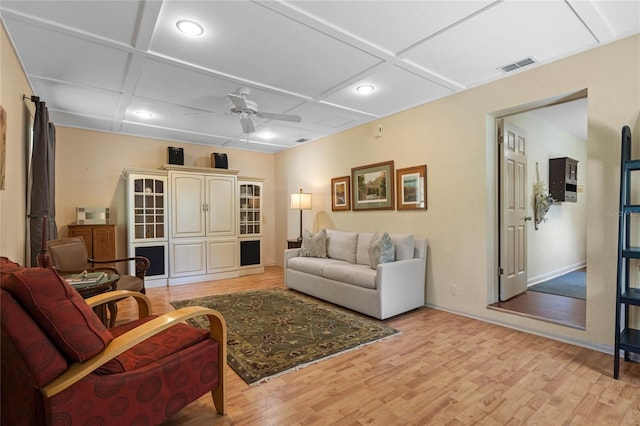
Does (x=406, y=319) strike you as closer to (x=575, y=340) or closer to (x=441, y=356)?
(x=441, y=356)

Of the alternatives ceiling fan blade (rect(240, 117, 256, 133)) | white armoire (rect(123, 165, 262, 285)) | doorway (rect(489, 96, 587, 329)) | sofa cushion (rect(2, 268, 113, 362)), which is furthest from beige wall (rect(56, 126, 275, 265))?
doorway (rect(489, 96, 587, 329))

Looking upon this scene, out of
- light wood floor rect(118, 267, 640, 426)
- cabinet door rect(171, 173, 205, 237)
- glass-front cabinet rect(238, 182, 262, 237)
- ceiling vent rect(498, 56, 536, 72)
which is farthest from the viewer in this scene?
glass-front cabinet rect(238, 182, 262, 237)

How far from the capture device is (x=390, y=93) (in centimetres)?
367

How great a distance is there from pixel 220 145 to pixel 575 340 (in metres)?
6.11

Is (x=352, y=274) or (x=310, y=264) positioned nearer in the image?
(x=352, y=274)

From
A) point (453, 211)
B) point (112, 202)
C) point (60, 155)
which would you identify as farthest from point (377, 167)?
point (60, 155)

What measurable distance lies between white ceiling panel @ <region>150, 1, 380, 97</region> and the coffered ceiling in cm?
1

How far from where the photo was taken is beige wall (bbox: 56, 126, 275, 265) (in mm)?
4938

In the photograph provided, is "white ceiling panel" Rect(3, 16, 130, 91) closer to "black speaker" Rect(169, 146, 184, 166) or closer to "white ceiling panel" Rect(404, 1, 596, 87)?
"black speaker" Rect(169, 146, 184, 166)

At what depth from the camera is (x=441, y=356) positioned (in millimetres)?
2572

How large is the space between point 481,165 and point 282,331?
9.08 ft

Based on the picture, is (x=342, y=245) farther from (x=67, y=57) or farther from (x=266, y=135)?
(x=67, y=57)

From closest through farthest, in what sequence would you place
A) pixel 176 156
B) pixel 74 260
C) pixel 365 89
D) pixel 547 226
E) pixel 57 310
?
pixel 57 310
pixel 74 260
pixel 365 89
pixel 547 226
pixel 176 156

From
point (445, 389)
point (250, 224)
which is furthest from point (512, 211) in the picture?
point (250, 224)
